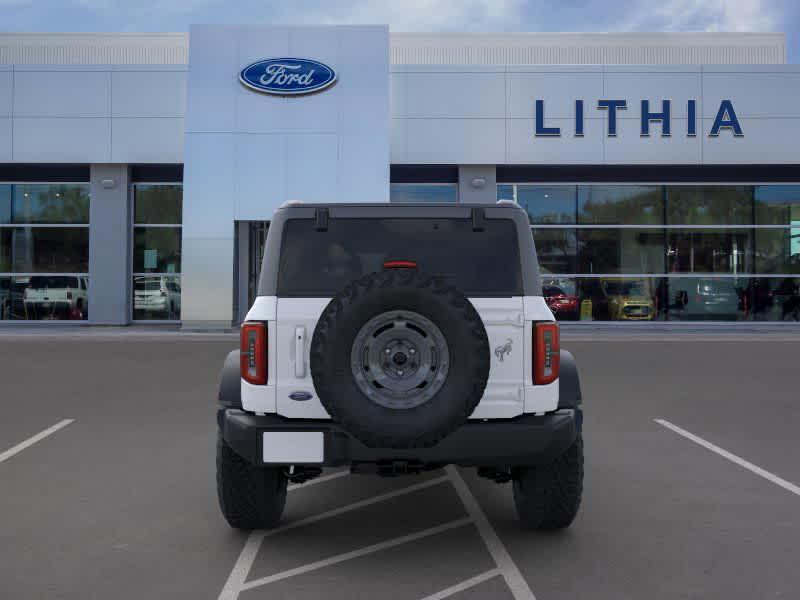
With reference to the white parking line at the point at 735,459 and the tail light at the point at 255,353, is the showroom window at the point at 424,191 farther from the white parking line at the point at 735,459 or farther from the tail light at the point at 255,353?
the tail light at the point at 255,353

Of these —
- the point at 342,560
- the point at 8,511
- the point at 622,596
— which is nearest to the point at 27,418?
the point at 8,511

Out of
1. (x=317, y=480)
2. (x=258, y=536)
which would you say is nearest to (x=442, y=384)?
(x=258, y=536)

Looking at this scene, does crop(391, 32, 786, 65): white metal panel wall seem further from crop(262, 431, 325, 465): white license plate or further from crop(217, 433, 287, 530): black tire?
crop(262, 431, 325, 465): white license plate

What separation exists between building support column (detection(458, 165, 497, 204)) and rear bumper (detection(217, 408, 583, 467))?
864 inches

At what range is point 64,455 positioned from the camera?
25.4ft

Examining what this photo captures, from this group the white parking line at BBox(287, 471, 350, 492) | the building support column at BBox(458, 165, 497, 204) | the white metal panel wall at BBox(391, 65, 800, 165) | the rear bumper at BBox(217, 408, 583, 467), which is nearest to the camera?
the rear bumper at BBox(217, 408, 583, 467)

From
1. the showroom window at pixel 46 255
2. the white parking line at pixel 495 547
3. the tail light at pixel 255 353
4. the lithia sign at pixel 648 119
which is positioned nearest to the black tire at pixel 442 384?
the tail light at pixel 255 353

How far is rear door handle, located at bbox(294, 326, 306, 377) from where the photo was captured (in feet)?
15.1

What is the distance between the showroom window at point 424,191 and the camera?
27.0 m

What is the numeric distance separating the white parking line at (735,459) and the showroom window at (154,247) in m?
20.4

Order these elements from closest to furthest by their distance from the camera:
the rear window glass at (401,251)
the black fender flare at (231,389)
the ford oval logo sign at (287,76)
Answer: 1. the rear window glass at (401,251)
2. the black fender flare at (231,389)
3. the ford oval logo sign at (287,76)

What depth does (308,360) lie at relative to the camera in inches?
181

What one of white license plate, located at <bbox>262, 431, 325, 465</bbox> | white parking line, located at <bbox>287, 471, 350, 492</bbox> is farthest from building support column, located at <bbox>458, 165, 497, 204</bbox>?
white license plate, located at <bbox>262, 431, 325, 465</bbox>

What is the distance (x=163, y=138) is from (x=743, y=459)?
2132cm
